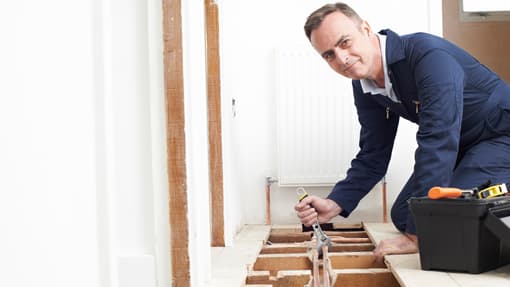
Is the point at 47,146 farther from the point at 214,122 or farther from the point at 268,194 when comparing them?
the point at 268,194

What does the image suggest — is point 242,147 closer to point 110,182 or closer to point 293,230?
point 293,230

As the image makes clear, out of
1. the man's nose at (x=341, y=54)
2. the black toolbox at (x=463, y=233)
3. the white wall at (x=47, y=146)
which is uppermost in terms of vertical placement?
the man's nose at (x=341, y=54)

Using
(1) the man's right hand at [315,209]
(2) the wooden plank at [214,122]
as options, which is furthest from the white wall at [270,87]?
(1) the man's right hand at [315,209]

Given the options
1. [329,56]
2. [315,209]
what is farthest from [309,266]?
[329,56]

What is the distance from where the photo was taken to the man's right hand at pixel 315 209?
6.40 ft

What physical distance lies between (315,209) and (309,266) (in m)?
0.20

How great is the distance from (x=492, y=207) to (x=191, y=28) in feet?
2.91

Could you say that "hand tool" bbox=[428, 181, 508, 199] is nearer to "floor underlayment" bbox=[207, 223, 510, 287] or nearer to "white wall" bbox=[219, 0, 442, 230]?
"floor underlayment" bbox=[207, 223, 510, 287]

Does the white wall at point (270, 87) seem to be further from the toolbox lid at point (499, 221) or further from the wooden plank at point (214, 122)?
the toolbox lid at point (499, 221)

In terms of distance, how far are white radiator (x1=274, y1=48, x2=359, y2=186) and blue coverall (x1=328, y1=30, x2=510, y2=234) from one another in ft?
1.84

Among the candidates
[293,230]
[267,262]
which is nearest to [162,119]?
[267,262]

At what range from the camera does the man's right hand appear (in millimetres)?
1950

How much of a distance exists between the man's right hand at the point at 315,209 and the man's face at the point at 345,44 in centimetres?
46

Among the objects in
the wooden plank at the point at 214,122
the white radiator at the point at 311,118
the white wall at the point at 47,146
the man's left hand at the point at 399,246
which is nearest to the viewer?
the white wall at the point at 47,146
